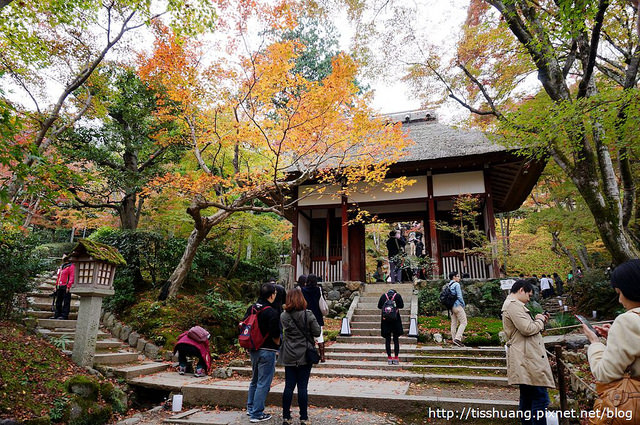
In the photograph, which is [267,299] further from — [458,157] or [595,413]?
[458,157]

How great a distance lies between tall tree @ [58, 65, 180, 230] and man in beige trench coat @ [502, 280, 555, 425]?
1159 centimetres

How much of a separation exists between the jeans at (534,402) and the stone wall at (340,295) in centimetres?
835

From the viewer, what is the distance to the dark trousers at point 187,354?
700cm

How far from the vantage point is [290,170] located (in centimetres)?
1360

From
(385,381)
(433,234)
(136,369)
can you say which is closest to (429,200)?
(433,234)

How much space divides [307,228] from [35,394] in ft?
36.9

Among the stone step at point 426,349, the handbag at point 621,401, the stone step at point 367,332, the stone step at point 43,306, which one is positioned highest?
the stone step at point 43,306

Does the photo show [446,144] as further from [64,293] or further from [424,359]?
[64,293]

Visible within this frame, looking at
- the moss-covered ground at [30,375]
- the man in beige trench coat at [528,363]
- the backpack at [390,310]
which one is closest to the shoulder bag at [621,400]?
the man in beige trench coat at [528,363]

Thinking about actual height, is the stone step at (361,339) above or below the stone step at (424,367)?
above

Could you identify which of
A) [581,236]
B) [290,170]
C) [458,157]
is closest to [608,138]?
[458,157]

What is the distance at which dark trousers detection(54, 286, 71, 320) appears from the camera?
26.7ft

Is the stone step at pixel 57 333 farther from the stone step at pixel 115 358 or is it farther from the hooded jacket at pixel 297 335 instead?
the hooded jacket at pixel 297 335

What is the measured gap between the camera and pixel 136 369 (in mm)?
6633
